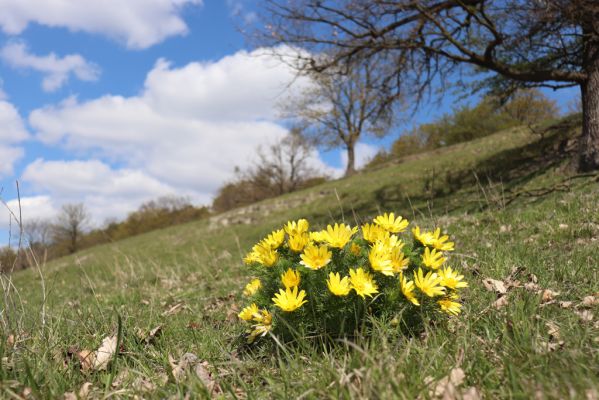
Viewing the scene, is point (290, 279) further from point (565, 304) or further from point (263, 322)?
point (565, 304)

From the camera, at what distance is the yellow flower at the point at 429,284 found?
2.07m

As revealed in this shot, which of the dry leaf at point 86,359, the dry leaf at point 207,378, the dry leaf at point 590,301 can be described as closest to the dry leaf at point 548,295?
the dry leaf at point 590,301

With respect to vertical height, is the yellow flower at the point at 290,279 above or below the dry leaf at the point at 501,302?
above

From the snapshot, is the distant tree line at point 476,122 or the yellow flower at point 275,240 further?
the distant tree line at point 476,122

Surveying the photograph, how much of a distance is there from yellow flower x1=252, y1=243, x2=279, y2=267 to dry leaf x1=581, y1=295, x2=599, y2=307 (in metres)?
1.98

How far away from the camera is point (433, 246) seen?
2.37 meters

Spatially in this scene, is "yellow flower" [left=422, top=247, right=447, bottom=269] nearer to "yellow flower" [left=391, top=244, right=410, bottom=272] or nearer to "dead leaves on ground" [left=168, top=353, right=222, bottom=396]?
"yellow flower" [left=391, top=244, right=410, bottom=272]

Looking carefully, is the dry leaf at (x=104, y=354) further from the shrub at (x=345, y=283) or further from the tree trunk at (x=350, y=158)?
the tree trunk at (x=350, y=158)

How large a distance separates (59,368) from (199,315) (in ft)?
5.51

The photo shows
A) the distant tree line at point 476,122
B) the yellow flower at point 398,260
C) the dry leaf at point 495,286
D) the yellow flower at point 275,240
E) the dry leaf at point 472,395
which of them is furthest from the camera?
the distant tree line at point 476,122

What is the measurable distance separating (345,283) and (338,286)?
4 centimetres

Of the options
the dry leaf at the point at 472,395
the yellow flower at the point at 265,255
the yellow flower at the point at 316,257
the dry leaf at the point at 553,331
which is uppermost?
the yellow flower at the point at 265,255

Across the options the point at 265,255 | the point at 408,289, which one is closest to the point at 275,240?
the point at 265,255

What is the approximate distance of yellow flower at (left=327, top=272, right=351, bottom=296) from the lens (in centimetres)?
198
